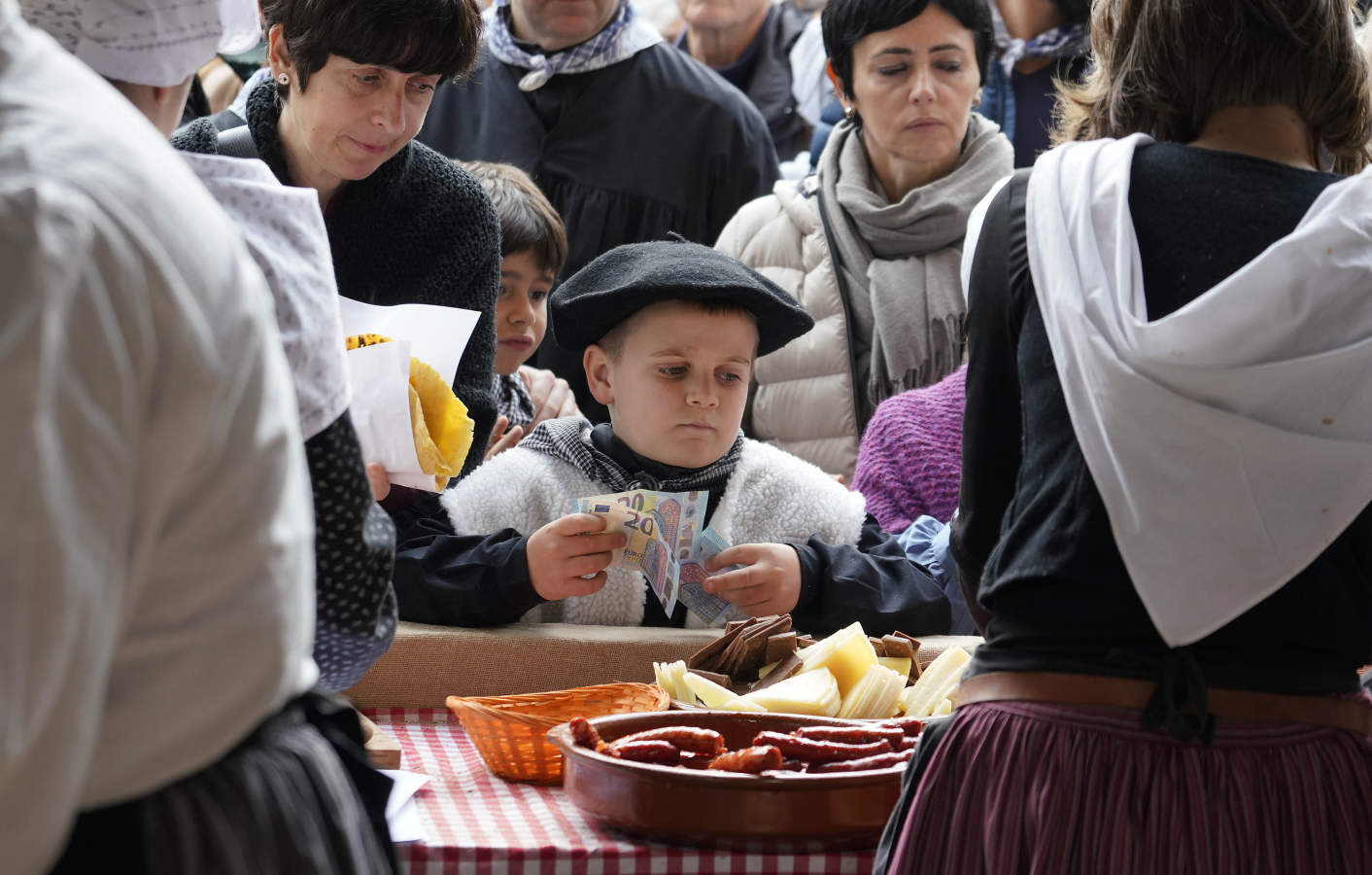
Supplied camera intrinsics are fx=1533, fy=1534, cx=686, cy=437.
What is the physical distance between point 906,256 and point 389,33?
190 centimetres

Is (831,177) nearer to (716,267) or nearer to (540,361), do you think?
(540,361)

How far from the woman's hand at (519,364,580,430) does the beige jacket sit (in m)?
0.52

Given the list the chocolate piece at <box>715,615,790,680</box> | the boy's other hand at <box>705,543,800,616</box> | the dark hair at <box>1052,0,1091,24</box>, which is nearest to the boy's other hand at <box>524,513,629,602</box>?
the boy's other hand at <box>705,543,800,616</box>

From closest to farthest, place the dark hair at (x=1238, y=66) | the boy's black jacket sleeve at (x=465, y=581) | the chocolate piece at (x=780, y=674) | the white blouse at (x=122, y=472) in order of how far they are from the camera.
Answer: the white blouse at (x=122, y=472) < the dark hair at (x=1238, y=66) < the chocolate piece at (x=780, y=674) < the boy's black jacket sleeve at (x=465, y=581)

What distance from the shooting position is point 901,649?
2.49 meters

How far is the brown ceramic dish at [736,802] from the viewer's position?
1840 mm

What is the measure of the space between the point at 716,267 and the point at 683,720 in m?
1.11

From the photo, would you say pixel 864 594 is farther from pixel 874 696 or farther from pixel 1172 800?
pixel 1172 800

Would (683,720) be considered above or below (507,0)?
below

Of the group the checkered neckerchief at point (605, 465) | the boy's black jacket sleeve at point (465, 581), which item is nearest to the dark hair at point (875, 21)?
the checkered neckerchief at point (605, 465)

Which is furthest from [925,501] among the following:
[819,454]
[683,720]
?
[683,720]

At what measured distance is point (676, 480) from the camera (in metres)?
3.02

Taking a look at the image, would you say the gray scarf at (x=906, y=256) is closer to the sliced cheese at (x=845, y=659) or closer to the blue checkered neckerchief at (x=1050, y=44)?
the blue checkered neckerchief at (x=1050, y=44)

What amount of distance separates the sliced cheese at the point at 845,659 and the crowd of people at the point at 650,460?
45cm
